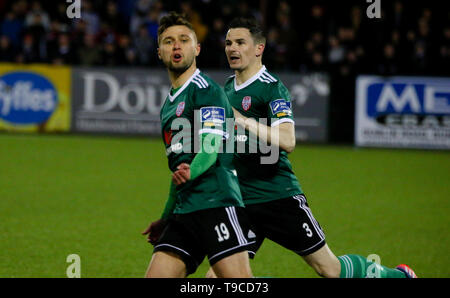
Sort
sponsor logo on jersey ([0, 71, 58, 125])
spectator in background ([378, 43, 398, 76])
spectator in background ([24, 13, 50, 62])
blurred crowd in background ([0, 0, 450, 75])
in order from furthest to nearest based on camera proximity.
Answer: spectator in background ([24, 13, 50, 62]) → sponsor logo on jersey ([0, 71, 58, 125]) → blurred crowd in background ([0, 0, 450, 75]) → spectator in background ([378, 43, 398, 76])

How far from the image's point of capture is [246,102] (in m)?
5.51

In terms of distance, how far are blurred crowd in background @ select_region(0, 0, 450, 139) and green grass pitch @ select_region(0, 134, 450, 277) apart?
1814 millimetres

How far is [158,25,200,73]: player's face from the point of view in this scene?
4.61 meters

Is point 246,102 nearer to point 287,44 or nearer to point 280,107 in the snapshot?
point 280,107

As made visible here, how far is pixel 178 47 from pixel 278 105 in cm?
98

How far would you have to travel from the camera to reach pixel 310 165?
14.3 meters

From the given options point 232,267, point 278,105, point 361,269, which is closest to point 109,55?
point 278,105

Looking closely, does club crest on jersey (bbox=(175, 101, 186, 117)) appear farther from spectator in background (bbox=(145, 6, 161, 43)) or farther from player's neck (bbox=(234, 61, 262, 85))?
spectator in background (bbox=(145, 6, 161, 43))

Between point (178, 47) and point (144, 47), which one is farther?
point (144, 47)

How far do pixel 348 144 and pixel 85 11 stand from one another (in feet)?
24.3

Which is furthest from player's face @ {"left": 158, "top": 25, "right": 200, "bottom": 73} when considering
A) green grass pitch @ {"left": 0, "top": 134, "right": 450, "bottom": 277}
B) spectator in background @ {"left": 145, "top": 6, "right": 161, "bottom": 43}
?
spectator in background @ {"left": 145, "top": 6, "right": 161, "bottom": 43}

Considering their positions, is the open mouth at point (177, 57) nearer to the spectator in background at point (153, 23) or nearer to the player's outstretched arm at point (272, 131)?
the player's outstretched arm at point (272, 131)
